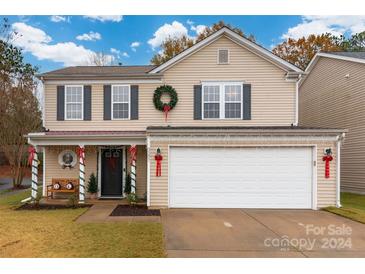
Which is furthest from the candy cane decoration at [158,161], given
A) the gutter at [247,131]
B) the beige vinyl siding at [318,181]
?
the gutter at [247,131]

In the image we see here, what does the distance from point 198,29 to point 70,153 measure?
55.0 feet

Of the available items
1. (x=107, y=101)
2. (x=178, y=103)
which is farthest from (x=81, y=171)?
(x=178, y=103)

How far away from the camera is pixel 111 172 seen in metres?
13.3

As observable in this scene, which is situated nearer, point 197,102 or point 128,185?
point 128,185

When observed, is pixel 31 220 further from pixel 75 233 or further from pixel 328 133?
pixel 328 133

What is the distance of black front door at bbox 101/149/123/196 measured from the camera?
1324cm

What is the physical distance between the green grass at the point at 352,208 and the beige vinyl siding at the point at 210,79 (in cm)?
409

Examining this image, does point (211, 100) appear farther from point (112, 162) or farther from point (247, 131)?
point (112, 162)

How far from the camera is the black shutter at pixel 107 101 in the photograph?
13258 millimetres

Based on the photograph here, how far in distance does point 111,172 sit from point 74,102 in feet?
11.6

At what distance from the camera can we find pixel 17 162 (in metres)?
18.3

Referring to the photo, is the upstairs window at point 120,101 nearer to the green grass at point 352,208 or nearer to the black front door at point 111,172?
the black front door at point 111,172

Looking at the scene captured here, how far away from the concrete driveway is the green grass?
334mm

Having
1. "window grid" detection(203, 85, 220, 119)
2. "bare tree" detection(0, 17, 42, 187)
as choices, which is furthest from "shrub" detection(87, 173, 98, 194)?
"bare tree" detection(0, 17, 42, 187)
